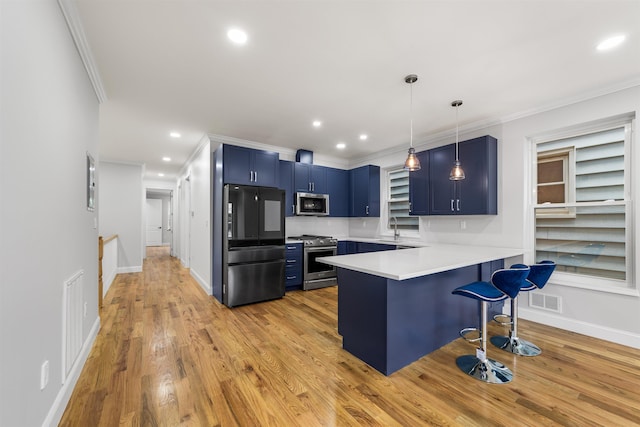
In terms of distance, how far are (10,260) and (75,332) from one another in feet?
4.10

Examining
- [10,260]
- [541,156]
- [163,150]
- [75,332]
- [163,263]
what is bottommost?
[163,263]

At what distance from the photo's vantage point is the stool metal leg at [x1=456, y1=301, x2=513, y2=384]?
2.11 meters

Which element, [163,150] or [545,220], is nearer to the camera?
[545,220]

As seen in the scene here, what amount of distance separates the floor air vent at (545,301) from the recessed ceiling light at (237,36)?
4214 mm

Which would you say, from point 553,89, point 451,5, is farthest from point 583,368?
point 451,5

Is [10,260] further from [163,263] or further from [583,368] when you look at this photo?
[163,263]

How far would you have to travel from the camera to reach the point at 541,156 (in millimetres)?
3461

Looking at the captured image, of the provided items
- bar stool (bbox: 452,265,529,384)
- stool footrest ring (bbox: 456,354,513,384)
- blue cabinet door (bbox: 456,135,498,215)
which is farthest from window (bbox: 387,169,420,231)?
stool footrest ring (bbox: 456,354,513,384)

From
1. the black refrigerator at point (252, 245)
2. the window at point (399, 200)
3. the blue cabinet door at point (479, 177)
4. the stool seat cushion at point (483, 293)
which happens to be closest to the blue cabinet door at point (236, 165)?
the black refrigerator at point (252, 245)

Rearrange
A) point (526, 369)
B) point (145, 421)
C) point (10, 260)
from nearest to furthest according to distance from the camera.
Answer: point (10, 260) → point (145, 421) → point (526, 369)

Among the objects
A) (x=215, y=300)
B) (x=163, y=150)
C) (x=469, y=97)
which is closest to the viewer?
(x=469, y=97)

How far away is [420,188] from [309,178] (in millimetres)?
2089

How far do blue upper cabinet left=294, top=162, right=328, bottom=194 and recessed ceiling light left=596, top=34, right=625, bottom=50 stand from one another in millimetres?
4009

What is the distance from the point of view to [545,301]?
3.24 metres
